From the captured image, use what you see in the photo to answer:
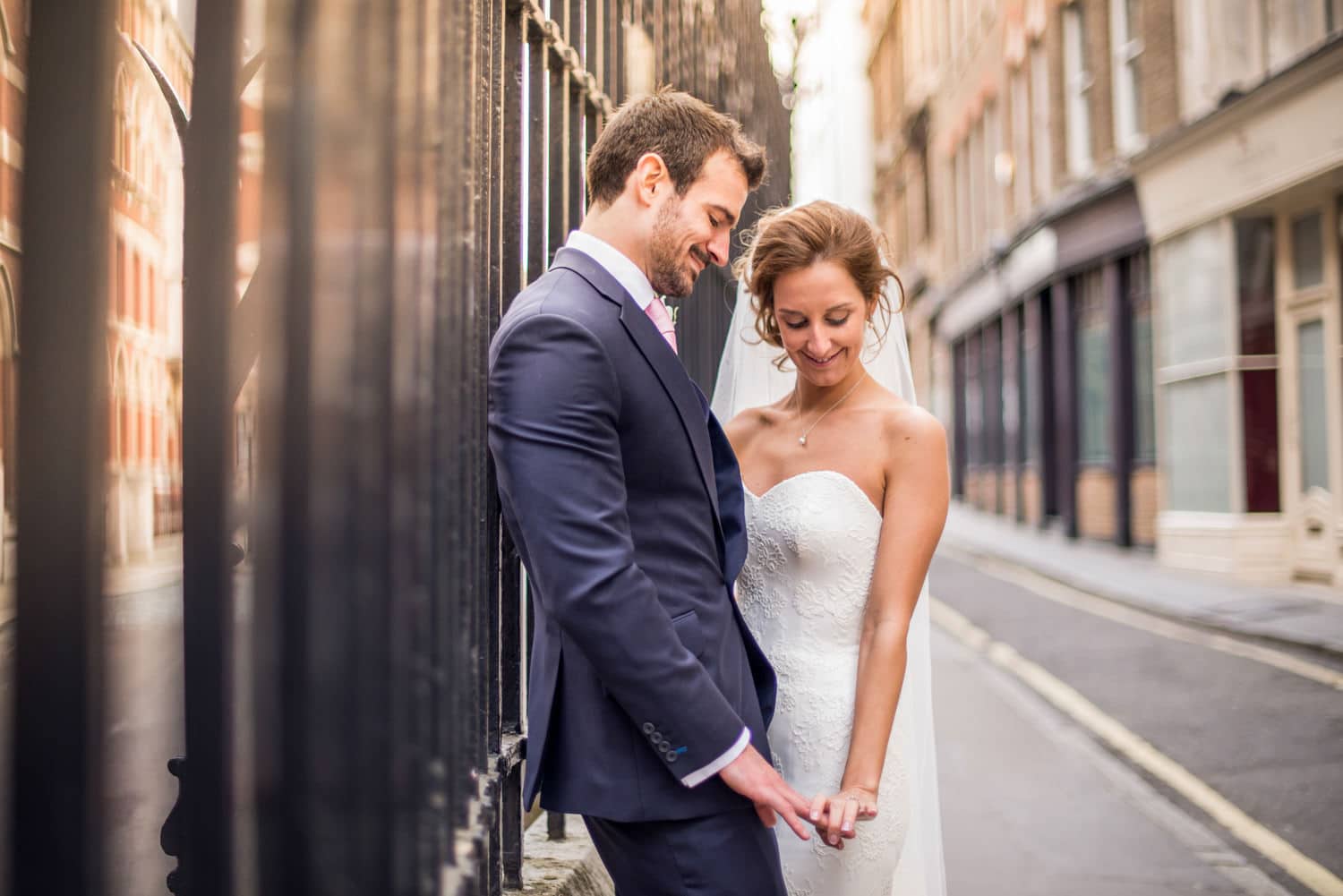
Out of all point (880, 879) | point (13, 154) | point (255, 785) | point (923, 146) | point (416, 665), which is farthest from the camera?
point (923, 146)

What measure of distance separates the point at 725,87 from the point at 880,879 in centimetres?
318

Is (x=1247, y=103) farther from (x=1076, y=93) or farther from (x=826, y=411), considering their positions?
(x=826, y=411)

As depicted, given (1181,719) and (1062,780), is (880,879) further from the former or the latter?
(1181,719)

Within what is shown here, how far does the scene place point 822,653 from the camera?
2732 millimetres

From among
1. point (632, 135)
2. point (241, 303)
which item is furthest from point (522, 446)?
point (632, 135)

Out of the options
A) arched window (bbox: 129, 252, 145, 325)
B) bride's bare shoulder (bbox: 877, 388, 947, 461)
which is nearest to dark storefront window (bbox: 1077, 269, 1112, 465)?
bride's bare shoulder (bbox: 877, 388, 947, 461)

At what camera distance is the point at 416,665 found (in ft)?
4.27

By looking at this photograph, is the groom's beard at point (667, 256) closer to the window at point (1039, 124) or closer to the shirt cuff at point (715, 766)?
the shirt cuff at point (715, 766)

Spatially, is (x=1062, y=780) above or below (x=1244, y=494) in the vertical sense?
below

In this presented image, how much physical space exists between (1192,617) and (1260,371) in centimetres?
429

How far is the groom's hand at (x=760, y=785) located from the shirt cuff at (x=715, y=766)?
0.01 meters

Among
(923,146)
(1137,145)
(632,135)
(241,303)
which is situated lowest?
(241,303)

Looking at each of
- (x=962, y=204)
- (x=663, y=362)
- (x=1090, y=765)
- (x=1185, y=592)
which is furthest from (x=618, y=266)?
(x=962, y=204)

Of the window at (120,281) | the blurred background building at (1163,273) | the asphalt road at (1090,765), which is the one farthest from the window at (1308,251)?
the window at (120,281)
